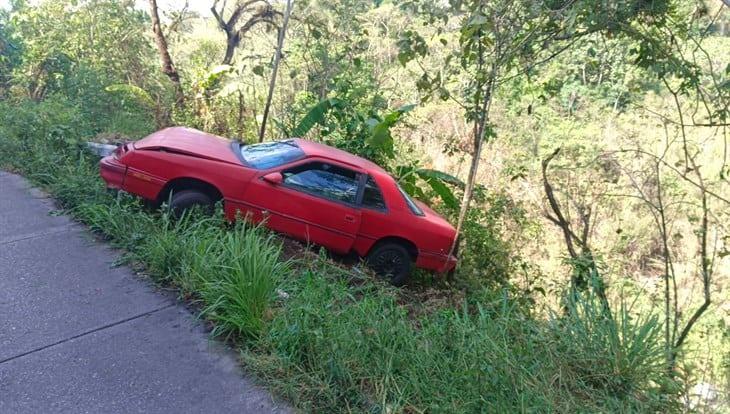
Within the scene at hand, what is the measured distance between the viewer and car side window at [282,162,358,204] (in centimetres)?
705

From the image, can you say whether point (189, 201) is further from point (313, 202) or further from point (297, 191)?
point (313, 202)

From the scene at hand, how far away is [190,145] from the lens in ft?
22.9

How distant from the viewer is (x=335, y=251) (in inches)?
292

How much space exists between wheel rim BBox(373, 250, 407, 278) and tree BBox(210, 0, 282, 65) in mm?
11363

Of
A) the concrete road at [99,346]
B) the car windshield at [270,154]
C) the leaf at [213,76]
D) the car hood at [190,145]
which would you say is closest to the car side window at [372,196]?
the car windshield at [270,154]

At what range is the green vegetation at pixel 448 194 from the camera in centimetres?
382

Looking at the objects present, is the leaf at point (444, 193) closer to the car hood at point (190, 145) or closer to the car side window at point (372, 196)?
the car side window at point (372, 196)

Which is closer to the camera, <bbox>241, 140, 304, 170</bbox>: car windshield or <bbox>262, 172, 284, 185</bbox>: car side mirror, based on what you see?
<bbox>262, 172, 284, 185</bbox>: car side mirror

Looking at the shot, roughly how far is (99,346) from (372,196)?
4094mm

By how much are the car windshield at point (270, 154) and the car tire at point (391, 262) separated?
168 cm

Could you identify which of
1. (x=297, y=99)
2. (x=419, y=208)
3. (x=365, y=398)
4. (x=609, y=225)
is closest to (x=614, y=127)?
(x=609, y=225)

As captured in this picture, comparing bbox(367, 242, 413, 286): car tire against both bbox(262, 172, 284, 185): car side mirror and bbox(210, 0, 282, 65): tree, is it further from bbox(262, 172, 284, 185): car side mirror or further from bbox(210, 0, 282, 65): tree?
bbox(210, 0, 282, 65): tree

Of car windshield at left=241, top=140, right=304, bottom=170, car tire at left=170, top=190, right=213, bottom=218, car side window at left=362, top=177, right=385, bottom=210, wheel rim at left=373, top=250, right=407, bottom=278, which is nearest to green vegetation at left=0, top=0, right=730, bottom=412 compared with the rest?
car tire at left=170, top=190, right=213, bottom=218

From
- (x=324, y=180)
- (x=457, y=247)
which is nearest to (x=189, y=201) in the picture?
(x=324, y=180)
